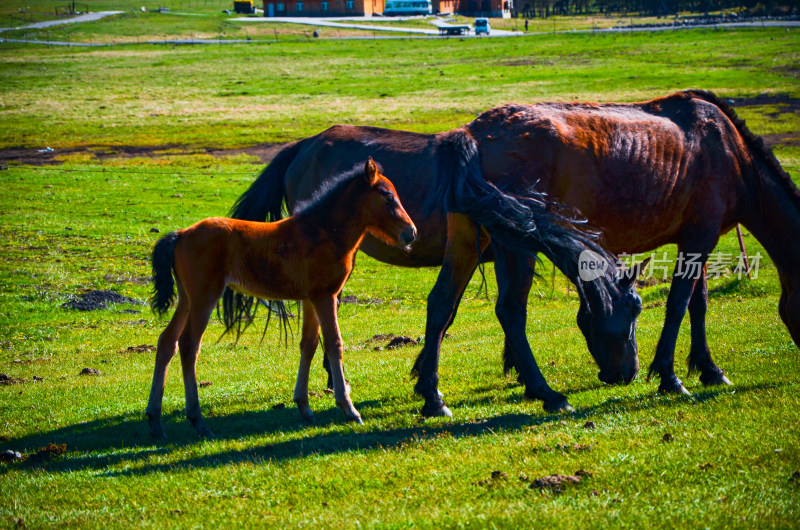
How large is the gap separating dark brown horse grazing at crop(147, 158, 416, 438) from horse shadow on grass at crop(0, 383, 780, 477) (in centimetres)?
37

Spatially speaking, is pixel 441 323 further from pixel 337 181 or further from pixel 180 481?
pixel 180 481

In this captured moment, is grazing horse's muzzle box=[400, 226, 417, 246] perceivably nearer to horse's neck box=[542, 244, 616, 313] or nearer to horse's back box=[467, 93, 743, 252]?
horse's back box=[467, 93, 743, 252]

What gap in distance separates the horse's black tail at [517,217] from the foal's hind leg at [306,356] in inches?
74.5

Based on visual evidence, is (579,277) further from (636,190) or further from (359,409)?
(359,409)

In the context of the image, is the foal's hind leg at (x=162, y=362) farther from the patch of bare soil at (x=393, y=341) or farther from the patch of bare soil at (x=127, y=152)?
the patch of bare soil at (x=127, y=152)

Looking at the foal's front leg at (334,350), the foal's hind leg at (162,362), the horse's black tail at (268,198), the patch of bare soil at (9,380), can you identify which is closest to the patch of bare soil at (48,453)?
the foal's hind leg at (162,362)

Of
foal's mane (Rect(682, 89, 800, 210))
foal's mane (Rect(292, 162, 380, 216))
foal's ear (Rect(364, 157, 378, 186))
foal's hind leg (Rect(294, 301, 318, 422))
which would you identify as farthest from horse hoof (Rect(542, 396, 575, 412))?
foal's mane (Rect(682, 89, 800, 210))

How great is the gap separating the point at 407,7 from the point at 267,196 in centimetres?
11493

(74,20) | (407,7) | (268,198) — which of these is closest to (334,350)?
(268,198)

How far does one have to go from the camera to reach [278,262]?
8.35 m

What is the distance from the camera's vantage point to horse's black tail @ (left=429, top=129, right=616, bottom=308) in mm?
8211

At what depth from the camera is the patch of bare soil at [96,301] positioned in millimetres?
17562

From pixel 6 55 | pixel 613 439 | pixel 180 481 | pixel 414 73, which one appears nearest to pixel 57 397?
pixel 180 481

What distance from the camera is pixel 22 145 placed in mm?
42281
